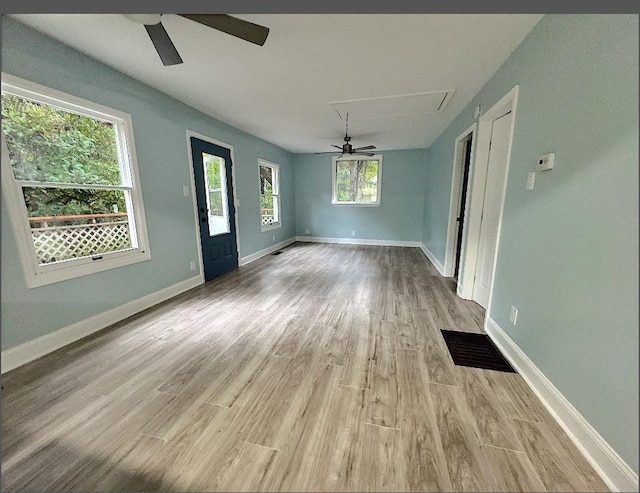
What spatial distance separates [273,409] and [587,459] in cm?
159

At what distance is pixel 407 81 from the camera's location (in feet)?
8.89

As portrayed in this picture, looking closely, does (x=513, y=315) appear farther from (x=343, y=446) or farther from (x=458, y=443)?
(x=343, y=446)

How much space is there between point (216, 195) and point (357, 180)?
374cm

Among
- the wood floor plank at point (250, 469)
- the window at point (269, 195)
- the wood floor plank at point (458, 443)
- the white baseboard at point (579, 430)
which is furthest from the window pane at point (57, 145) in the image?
the white baseboard at point (579, 430)

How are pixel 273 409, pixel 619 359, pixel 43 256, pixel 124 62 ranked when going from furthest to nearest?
pixel 124 62 → pixel 43 256 → pixel 273 409 → pixel 619 359

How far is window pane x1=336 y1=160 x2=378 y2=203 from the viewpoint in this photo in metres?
6.66

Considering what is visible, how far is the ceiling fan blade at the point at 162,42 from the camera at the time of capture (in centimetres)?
170

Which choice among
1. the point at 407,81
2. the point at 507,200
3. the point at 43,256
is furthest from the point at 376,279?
the point at 43,256

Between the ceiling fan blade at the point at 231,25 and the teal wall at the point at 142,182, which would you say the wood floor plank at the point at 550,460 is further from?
the teal wall at the point at 142,182

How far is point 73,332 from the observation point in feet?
7.36

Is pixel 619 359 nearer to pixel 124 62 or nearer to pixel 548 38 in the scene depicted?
pixel 548 38

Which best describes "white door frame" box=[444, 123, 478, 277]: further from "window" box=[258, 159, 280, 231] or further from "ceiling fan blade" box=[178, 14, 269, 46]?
"window" box=[258, 159, 280, 231]

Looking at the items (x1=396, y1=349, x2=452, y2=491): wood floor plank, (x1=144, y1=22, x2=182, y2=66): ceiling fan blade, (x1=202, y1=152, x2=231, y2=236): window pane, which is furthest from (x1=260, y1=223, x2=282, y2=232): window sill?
(x1=396, y1=349, x2=452, y2=491): wood floor plank

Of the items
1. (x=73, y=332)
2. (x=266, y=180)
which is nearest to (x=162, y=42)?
(x=73, y=332)
